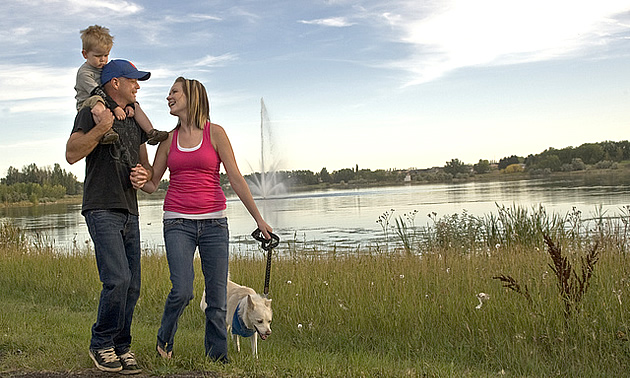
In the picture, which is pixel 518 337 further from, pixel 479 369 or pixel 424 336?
pixel 424 336

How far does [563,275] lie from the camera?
5.59 meters

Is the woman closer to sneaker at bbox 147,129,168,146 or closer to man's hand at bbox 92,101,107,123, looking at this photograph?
sneaker at bbox 147,129,168,146

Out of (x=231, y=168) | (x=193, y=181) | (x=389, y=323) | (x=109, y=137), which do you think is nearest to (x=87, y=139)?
(x=109, y=137)

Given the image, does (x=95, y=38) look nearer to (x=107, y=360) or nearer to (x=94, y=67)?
(x=94, y=67)

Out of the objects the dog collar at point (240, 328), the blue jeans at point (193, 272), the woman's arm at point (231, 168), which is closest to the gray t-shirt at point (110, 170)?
the blue jeans at point (193, 272)

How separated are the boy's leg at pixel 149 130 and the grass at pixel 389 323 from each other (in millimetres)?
1709

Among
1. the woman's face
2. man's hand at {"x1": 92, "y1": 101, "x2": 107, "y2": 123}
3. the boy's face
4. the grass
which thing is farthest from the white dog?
the boy's face

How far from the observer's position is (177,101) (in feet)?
14.9

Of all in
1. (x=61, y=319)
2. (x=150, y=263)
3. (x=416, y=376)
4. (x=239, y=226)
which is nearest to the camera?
(x=416, y=376)

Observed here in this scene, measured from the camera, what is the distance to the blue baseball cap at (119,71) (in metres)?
4.39

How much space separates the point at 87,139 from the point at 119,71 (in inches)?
24.0

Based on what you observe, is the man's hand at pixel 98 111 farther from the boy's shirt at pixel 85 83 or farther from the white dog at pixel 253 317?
the white dog at pixel 253 317

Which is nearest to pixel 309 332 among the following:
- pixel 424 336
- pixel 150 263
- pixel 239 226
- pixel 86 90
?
pixel 424 336

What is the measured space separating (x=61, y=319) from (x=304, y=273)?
3207mm
